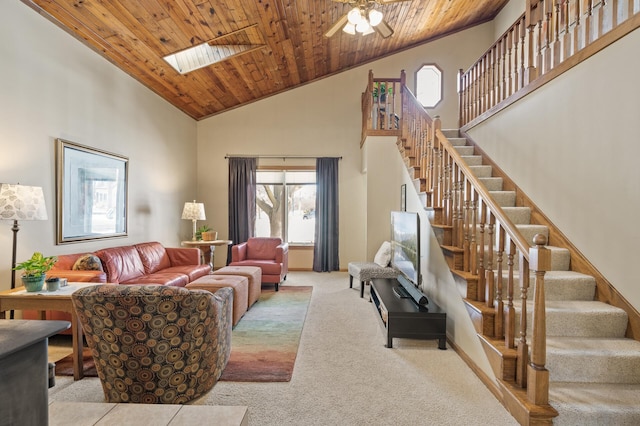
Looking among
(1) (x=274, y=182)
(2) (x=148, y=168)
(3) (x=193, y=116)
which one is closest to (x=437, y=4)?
(1) (x=274, y=182)

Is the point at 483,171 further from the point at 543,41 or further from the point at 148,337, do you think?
the point at 148,337

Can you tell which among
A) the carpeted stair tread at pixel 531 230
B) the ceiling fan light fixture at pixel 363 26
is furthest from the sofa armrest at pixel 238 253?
the carpeted stair tread at pixel 531 230

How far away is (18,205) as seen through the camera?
2539mm

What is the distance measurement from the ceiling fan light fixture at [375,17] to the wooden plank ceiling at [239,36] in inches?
14.2

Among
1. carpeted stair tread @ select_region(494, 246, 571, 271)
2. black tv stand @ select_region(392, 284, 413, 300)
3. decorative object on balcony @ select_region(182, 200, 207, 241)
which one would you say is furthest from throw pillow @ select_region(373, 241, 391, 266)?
decorative object on balcony @ select_region(182, 200, 207, 241)

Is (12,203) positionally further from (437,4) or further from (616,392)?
(437,4)

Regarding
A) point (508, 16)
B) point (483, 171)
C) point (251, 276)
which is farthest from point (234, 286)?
point (508, 16)

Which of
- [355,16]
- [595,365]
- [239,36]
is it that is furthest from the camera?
[239,36]

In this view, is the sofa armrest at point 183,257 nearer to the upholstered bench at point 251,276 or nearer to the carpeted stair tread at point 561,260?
the upholstered bench at point 251,276

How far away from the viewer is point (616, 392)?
6.45ft

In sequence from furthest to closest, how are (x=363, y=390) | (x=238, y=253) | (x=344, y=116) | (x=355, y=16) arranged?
(x=344, y=116)
(x=238, y=253)
(x=355, y=16)
(x=363, y=390)

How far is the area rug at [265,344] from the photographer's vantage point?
99.1 inches

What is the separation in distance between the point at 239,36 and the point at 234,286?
3441mm

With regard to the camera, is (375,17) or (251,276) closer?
(375,17)
